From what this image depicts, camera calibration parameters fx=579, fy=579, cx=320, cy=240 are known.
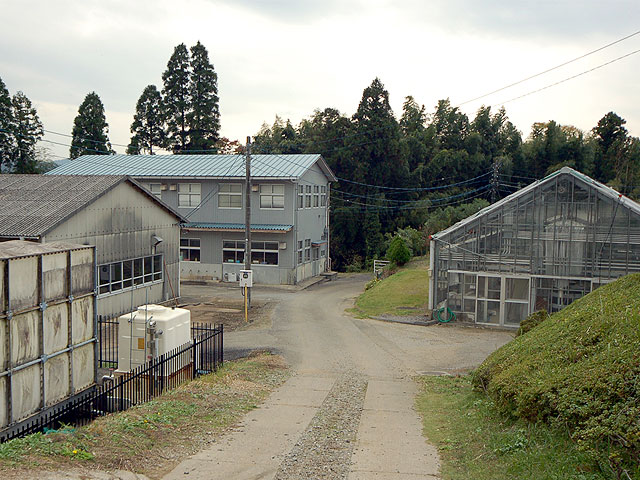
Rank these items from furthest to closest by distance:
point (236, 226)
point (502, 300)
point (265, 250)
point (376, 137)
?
point (376, 137) → point (265, 250) → point (236, 226) → point (502, 300)

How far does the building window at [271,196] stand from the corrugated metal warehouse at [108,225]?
9.82 meters

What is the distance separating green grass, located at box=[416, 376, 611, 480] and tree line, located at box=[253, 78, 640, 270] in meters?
35.5

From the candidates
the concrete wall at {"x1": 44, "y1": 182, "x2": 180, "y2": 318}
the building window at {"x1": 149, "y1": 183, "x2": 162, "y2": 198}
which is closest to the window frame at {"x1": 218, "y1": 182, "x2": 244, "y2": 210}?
the building window at {"x1": 149, "y1": 183, "x2": 162, "y2": 198}

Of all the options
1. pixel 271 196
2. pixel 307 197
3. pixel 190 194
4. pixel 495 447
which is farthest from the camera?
pixel 307 197

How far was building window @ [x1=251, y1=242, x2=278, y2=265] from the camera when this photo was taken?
38.2 metres

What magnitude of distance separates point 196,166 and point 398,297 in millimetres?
18264

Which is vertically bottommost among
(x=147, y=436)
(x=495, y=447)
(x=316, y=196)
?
(x=147, y=436)

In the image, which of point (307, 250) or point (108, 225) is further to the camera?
point (307, 250)

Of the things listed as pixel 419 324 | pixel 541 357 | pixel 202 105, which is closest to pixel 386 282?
pixel 419 324

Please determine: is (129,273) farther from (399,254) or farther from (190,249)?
(399,254)

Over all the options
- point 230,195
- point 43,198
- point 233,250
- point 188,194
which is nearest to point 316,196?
point 230,195

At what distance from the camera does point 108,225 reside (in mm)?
23875

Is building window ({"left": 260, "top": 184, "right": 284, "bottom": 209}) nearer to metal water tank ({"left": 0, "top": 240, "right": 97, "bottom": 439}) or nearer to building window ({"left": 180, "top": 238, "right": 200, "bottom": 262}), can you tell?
building window ({"left": 180, "top": 238, "right": 200, "bottom": 262})

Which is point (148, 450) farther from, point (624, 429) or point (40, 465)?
point (624, 429)
